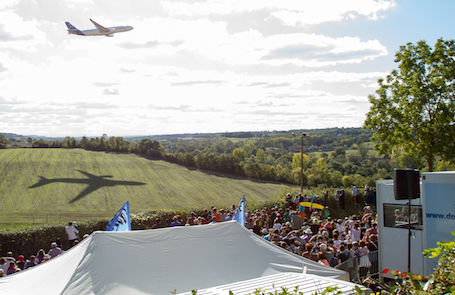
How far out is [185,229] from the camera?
8.74 metres

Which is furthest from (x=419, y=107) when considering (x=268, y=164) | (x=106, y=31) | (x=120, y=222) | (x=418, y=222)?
(x=268, y=164)

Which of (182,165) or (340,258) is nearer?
(340,258)

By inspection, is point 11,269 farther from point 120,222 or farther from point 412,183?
point 412,183

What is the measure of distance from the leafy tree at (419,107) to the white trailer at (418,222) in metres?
13.1

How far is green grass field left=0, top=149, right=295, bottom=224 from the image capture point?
5200cm

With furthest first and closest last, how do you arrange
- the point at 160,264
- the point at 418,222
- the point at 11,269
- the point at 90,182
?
the point at 90,182 → the point at 11,269 → the point at 418,222 → the point at 160,264

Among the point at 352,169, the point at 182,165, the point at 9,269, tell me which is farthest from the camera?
the point at 352,169

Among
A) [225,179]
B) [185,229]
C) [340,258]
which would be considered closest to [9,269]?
[185,229]

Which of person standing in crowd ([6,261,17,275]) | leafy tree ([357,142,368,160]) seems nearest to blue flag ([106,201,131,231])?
person standing in crowd ([6,261,17,275])

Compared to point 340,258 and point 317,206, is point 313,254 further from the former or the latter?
point 317,206

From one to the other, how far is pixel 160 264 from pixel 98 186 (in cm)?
5983

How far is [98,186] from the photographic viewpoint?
63.7m

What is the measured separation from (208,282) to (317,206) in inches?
588

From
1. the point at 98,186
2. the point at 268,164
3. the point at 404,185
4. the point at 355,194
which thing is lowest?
the point at 98,186
